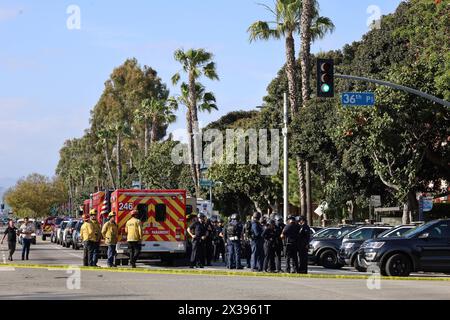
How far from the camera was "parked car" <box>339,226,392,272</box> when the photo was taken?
92.5ft

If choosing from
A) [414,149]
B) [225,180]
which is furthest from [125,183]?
[414,149]

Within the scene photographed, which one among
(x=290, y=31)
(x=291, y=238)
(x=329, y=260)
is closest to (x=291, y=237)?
(x=291, y=238)

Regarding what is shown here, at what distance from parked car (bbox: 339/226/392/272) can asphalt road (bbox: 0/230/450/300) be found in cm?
564

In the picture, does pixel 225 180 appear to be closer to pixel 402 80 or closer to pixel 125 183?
pixel 402 80

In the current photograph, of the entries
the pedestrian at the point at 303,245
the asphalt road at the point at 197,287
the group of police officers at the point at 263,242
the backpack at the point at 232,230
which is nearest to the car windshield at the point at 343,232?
the group of police officers at the point at 263,242

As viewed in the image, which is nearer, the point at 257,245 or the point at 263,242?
the point at 263,242

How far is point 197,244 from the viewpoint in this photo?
92.1 feet

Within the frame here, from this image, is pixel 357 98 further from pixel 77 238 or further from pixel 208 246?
pixel 77 238

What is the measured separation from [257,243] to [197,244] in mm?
2562

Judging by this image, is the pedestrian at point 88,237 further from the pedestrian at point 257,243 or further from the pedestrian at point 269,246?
the pedestrian at point 269,246

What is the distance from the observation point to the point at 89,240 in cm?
2678
